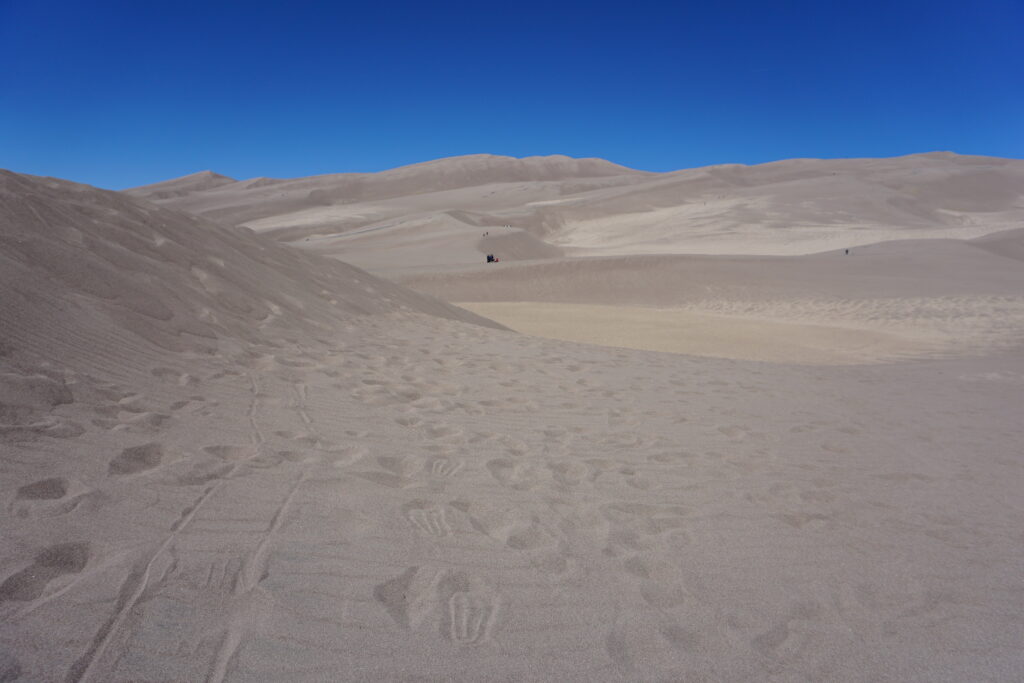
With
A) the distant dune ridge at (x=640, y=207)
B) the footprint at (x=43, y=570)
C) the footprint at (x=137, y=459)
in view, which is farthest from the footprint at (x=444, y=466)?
the distant dune ridge at (x=640, y=207)

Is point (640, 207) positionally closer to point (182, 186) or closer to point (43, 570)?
point (43, 570)

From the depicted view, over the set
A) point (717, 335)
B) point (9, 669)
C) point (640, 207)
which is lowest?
point (717, 335)

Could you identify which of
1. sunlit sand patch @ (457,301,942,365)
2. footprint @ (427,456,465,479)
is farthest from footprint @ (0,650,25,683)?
sunlit sand patch @ (457,301,942,365)

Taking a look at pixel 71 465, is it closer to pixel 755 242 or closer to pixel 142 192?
pixel 755 242

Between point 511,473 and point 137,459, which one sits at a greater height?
point 137,459

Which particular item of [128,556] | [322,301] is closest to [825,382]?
[322,301]

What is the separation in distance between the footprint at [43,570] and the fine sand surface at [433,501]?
0.03 ft

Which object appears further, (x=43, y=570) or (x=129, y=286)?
(x=129, y=286)

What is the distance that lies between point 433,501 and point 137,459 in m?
1.39

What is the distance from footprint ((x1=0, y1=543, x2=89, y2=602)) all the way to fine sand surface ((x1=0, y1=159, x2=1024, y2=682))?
0.01 metres

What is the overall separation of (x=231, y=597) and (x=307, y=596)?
0.79ft

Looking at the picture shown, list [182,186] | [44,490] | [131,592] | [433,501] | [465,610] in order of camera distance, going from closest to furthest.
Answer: [131,592] → [465,610] → [44,490] → [433,501] → [182,186]

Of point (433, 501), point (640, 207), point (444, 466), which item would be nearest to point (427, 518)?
point (433, 501)

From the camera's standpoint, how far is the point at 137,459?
2715 mm
